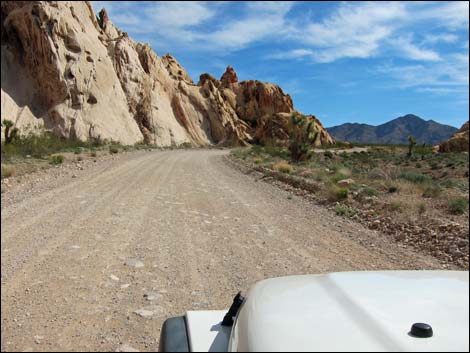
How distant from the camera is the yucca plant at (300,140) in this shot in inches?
1031

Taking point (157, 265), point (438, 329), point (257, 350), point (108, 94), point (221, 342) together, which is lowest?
point (157, 265)

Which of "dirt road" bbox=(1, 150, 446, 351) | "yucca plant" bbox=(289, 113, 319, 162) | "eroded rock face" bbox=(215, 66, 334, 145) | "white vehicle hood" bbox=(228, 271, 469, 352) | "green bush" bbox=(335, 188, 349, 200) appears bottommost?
"dirt road" bbox=(1, 150, 446, 351)

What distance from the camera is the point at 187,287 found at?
4176 millimetres

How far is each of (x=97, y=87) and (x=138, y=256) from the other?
35431 mm

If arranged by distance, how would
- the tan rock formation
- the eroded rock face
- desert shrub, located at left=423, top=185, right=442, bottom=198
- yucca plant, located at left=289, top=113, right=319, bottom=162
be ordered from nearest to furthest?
desert shrub, located at left=423, top=185, right=442, bottom=198, yucca plant, located at left=289, top=113, right=319, bottom=162, the tan rock formation, the eroded rock face

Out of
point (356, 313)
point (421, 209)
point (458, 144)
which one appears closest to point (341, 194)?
point (421, 209)

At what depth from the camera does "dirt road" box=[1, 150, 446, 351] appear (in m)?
2.99

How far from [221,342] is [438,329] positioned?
791mm

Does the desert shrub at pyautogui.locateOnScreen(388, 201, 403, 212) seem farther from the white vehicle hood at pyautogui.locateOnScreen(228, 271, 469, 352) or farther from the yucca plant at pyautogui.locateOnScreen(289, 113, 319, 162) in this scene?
the yucca plant at pyautogui.locateOnScreen(289, 113, 319, 162)

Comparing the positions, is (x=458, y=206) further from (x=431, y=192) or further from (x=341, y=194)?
(x=431, y=192)

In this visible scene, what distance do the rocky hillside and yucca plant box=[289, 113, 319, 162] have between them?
12758 millimetres

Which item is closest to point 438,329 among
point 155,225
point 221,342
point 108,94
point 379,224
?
point 221,342

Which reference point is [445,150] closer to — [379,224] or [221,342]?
[379,224]

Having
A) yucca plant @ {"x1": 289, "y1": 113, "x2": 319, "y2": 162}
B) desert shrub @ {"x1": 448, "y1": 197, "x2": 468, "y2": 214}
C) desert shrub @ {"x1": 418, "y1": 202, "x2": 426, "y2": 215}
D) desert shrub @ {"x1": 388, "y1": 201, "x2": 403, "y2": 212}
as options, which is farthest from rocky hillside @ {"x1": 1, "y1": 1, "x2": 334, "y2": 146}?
yucca plant @ {"x1": 289, "y1": 113, "x2": 319, "y2": 162}
